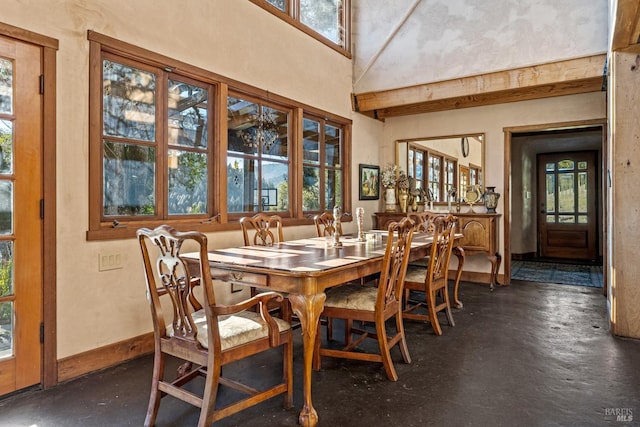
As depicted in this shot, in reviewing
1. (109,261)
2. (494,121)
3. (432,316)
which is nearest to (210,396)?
(109,261)

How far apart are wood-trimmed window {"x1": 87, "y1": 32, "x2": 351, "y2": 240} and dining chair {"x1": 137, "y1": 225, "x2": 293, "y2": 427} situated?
1122 millimetres

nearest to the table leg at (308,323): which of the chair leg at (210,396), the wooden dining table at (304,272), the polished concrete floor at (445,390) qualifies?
the wooden dining table at (304,272)

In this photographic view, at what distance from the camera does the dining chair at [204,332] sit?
5.91ft

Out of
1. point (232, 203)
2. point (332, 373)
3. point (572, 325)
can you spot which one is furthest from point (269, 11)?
point (572, 325)

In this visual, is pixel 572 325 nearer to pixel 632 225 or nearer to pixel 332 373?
pixel 632 225

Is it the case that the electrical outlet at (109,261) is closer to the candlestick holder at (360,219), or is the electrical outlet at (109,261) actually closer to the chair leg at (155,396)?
the chair leg at (155,396)

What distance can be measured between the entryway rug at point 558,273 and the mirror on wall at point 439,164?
1633 millimetres

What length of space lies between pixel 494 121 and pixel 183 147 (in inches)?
167

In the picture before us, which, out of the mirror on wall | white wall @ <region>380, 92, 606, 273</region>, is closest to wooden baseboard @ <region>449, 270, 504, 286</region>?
white wall @ <region>380, 92, 606, 273</region>

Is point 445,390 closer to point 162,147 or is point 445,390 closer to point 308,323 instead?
point 308,323

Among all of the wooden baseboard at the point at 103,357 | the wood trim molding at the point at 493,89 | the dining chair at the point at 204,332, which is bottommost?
the wooden baseboard at the point at 103,357

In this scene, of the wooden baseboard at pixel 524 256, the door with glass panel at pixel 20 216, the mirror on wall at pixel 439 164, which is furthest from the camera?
the wooden baseboard at pixel 524 256

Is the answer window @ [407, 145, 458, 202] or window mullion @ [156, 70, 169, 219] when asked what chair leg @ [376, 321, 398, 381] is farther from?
window @ [407, 145, 458, 202]

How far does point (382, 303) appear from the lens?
2547mm
